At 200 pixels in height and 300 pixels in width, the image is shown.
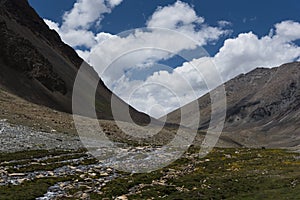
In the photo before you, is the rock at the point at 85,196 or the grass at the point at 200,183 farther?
the grass at the point at 200,183

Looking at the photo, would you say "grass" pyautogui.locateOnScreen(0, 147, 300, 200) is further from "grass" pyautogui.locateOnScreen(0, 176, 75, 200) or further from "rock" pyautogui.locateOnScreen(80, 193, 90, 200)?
"rock" pyautogui.locateOnScreen(80, 193, 90, 200)

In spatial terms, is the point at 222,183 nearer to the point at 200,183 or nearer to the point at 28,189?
the point at 200,183

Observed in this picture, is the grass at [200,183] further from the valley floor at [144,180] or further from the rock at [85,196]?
the rock at [85,196]

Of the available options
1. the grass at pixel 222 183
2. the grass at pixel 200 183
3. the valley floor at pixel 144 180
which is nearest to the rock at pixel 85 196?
the valley floor at pixel 144 180

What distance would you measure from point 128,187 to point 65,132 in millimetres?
48262

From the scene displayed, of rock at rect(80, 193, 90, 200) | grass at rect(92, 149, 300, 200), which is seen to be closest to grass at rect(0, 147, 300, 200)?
grass at rect(92, 149, 300, 200)

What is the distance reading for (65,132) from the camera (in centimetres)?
8062

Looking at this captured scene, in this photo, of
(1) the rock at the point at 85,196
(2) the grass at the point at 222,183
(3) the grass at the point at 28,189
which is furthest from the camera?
(2) the grass at the point at 222,183

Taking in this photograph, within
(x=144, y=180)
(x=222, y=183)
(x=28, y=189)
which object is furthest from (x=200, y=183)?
(x=28, y=189)

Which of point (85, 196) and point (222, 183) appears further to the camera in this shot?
point (222, 183)

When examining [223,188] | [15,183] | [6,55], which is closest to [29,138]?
[15,183]

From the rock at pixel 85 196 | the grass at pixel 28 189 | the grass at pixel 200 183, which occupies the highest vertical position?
the grass at pixel 200 183

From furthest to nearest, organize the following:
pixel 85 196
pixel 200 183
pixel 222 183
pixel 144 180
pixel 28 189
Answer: pixel 144 180
pixel 200 183
pixel 222 183
pixel 28 189
pixel 85 196

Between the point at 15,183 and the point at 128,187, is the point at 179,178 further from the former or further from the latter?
the point at 15,183
